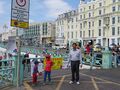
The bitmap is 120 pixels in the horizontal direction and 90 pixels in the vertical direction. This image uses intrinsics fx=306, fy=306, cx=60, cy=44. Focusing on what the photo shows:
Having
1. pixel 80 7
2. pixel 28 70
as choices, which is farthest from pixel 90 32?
pixel 28 70

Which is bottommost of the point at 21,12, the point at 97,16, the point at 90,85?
the point at 90,85

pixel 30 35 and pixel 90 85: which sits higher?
pixel 30 35

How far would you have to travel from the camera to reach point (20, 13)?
331 inches

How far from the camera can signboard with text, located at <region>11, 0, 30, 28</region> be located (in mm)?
8250

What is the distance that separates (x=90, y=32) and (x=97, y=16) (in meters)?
5.33

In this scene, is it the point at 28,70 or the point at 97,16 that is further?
the point at 97,16

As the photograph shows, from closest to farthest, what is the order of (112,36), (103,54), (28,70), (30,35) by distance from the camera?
(28,70) < (103,54) < (112,36) < (30,35)

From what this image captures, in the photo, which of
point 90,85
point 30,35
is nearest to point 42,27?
point 30,35

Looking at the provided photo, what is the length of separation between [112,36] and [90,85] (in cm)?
6226

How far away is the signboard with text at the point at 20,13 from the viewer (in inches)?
325

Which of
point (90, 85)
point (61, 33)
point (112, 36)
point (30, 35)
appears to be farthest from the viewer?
point (30, 35)

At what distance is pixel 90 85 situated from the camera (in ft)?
44.3

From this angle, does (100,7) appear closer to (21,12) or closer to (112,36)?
(112,36)

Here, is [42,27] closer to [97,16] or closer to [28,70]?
[97,16]
